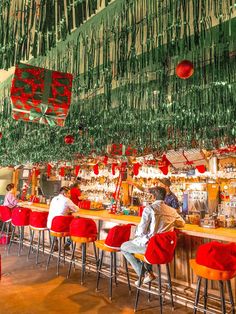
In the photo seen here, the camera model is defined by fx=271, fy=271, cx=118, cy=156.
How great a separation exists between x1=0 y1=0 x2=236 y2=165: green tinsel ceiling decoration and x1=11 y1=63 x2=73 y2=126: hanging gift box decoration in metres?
0.44

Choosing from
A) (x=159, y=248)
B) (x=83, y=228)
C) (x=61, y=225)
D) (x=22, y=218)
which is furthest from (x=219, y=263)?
(x=22, y=218)

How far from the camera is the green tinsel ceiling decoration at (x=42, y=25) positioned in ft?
6.51

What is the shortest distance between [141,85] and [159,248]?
3.32 meters

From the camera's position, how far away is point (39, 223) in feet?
18.1

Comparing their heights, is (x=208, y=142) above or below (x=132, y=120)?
below

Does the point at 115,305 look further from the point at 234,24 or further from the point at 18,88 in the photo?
the point at 234,24

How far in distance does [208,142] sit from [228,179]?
1.88 m

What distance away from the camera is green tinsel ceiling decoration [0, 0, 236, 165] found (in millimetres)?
3203

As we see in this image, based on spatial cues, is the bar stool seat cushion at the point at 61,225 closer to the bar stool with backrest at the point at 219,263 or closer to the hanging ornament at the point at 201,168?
the bar stool with backrest at the point at 219,263

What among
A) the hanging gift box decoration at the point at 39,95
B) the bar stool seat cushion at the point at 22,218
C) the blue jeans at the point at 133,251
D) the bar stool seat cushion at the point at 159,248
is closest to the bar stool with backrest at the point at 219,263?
the bar stool seat cushion at the point at 159,248

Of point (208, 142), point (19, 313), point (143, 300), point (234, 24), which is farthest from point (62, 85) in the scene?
point (208, 142)

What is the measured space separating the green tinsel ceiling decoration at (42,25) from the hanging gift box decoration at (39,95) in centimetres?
73

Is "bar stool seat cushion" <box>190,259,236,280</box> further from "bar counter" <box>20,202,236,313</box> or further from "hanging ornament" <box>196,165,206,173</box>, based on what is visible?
"hanging ornament" <box>196,165,206,173</box>

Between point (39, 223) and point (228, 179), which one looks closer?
point (39, 223)
